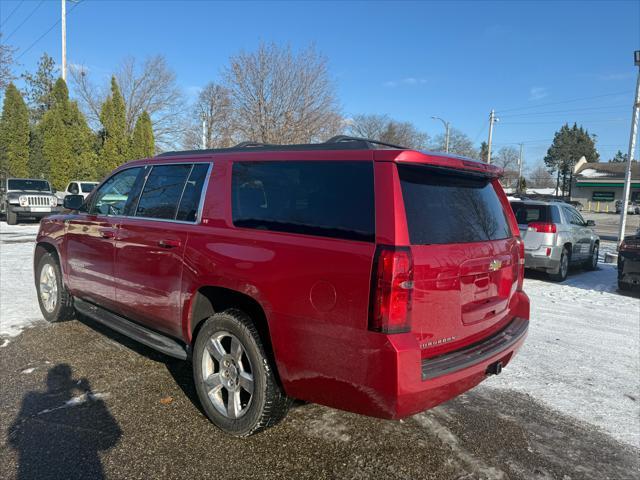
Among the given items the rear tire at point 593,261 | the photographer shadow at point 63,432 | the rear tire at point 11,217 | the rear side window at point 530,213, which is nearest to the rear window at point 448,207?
the photographer shadow at point 63,432

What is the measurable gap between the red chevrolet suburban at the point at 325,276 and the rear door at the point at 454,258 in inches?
0.4

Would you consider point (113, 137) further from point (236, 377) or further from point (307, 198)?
point (307, 198)

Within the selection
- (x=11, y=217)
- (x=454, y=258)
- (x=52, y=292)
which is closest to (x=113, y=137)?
(x=11, y=217)

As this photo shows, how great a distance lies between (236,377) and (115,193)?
2.55 meters

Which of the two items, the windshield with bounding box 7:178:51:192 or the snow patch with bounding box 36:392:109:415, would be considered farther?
the windshield with bounding box 7:178:51:192

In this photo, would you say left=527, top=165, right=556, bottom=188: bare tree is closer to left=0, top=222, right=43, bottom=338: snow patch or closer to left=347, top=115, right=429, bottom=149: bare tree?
left=347, top=115, right=429, bottom=149: bare tree

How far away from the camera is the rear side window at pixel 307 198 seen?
2586mm

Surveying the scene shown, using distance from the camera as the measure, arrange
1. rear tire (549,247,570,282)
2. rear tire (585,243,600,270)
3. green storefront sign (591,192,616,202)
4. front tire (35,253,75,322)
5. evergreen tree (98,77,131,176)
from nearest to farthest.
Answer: front tire (35,253,75,322) → rear tire (549,247,570,282) → rear tire (585,243,600,270) → evergreen tree (98,77,131,176) → green storefront sign (591,192,616,202)

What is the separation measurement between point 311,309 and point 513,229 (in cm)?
203

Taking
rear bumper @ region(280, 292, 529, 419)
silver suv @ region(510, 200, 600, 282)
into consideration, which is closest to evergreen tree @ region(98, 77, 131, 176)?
silver suv @ region(510, 200, 600, 282)

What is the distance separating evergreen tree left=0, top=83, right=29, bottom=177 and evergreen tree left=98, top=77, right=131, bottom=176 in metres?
4.41

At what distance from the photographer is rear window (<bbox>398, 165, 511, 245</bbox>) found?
262 cm

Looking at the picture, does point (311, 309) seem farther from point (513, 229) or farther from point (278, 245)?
point (513, 229)

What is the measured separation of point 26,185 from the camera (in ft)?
63.7
